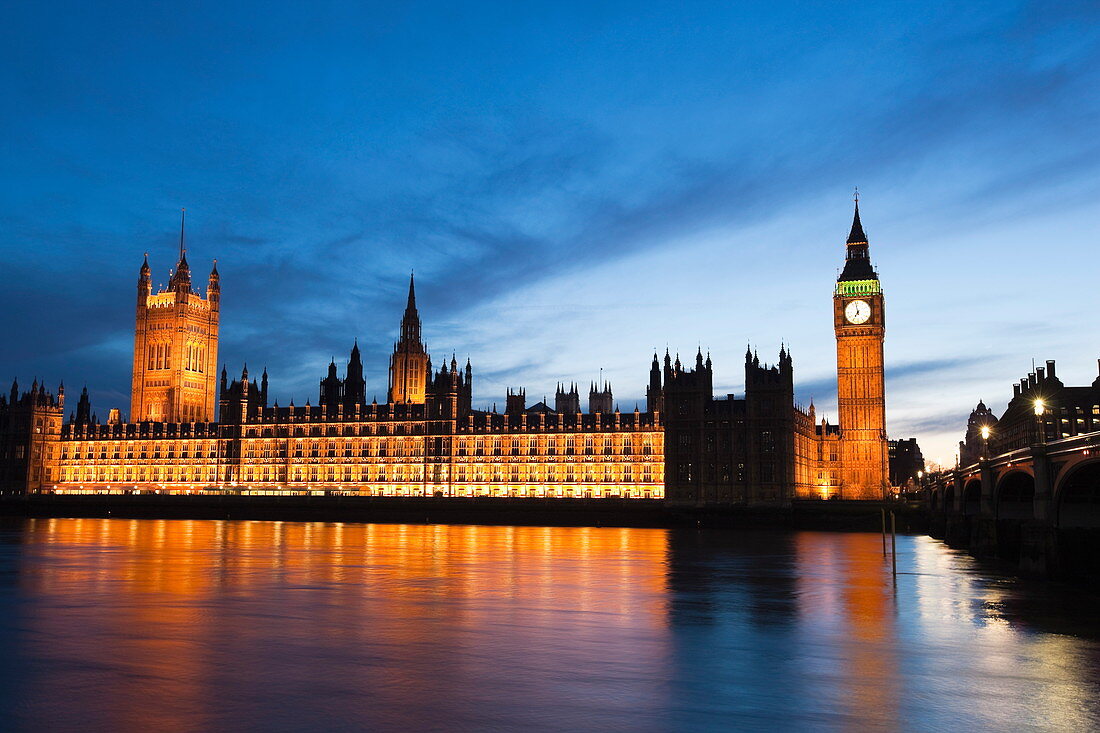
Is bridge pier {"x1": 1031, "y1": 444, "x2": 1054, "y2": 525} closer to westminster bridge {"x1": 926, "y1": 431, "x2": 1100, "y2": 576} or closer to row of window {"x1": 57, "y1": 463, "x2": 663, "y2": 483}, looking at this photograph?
westminster bridge {"x1": 926, "y1": 431, "x2": 1100, "y2": 576}

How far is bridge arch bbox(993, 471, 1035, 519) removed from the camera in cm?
6510

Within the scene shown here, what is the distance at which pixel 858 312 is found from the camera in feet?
513

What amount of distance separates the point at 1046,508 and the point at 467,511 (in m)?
91.5

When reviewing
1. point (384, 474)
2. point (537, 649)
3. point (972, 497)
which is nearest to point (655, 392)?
point (384, 474)

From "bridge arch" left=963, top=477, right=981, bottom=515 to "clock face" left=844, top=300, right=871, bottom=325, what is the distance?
70.7 m

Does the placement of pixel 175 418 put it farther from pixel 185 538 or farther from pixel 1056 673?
pixel 1056 673

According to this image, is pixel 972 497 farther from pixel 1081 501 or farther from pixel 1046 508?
pixel 1046 508

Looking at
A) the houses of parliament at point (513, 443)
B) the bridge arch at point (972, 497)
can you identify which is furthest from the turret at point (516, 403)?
the bridge arch at point (972, 497)

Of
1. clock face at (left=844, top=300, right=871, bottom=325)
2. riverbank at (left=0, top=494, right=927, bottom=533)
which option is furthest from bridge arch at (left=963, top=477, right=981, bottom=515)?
clock face at (left=844, top=300, right=871, bottom=325)

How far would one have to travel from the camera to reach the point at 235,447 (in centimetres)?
16850

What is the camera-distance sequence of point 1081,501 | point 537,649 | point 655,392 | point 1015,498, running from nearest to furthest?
point 537,649, point 1081,501, point 1015,498, point 655,392

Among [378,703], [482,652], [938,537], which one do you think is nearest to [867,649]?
[482,652]

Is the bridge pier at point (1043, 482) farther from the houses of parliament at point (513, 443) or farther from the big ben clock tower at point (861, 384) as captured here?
the big ben clock tower at point (861, 384)

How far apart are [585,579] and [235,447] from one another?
13493 centimetres
